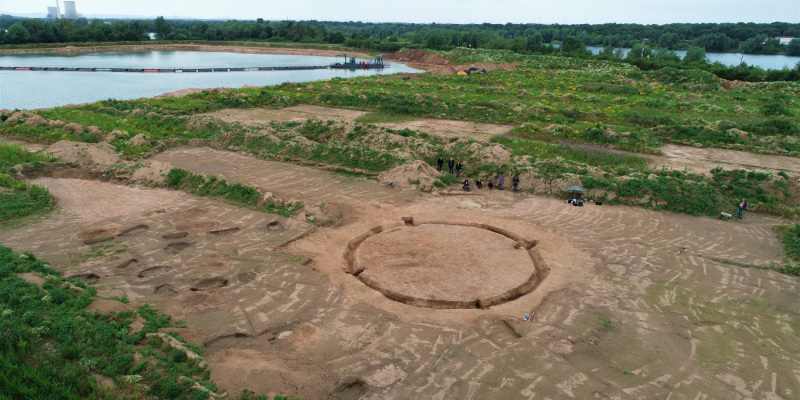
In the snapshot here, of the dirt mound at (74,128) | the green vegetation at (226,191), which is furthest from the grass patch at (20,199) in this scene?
the dirt mound at (74,128)

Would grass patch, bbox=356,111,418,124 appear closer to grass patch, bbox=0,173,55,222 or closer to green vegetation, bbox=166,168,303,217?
green vegetation, bbox=166,168,303,217

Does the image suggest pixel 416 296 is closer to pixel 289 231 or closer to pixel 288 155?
pixel 289 231

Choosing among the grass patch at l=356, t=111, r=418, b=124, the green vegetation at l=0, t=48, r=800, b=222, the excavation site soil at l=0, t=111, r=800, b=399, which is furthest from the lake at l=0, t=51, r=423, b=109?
the excavation site soil at l=0, t=111, r=800, b=399

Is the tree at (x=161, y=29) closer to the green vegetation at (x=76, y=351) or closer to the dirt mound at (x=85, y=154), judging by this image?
the dirt mound at (x=85, y=154)

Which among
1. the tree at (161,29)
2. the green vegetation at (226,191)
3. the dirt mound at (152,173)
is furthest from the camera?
the tree at (161,29)

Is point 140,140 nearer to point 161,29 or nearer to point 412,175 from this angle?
point 412,175

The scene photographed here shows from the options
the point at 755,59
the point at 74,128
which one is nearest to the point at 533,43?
the point at 755,59

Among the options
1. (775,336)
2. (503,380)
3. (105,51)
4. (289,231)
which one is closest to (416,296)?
(503,380)
